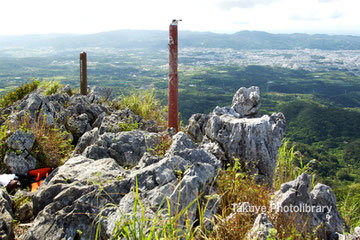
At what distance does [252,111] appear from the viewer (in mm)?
7570

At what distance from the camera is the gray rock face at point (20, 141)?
516 cm

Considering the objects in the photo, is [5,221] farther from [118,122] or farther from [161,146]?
[118,122]

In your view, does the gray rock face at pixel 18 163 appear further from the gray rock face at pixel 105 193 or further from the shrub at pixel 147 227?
the shrub at pixel 147 227

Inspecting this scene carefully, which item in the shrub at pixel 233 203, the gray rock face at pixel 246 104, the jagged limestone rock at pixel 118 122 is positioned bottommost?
the shrub at pixel 233 203

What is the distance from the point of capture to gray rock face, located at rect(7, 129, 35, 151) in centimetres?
516

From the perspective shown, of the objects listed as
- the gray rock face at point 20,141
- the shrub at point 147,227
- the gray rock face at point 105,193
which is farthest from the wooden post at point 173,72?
the shrub at point 147,227

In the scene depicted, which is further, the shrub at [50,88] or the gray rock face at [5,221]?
the shrub at [50,88]

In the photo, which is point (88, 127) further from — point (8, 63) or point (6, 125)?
point (8, 63)

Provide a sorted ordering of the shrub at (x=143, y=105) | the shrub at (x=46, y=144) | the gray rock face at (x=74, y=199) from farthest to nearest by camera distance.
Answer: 1. the shrub at (x=143, y=105)
2. the shrub at (x=46, y=144)
3. the gray rock face at (x=74, y=199)

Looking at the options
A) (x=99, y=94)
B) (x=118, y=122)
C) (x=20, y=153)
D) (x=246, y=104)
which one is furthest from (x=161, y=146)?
(x=99, y=94)

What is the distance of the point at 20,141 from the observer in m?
5.21

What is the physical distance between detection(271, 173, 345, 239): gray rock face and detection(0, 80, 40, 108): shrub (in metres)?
9.37

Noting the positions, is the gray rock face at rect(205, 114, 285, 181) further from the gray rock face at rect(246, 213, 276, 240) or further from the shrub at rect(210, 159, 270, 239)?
the gray rock face at rect(246, 213, 276, 240)

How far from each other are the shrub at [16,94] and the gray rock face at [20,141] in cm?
474
